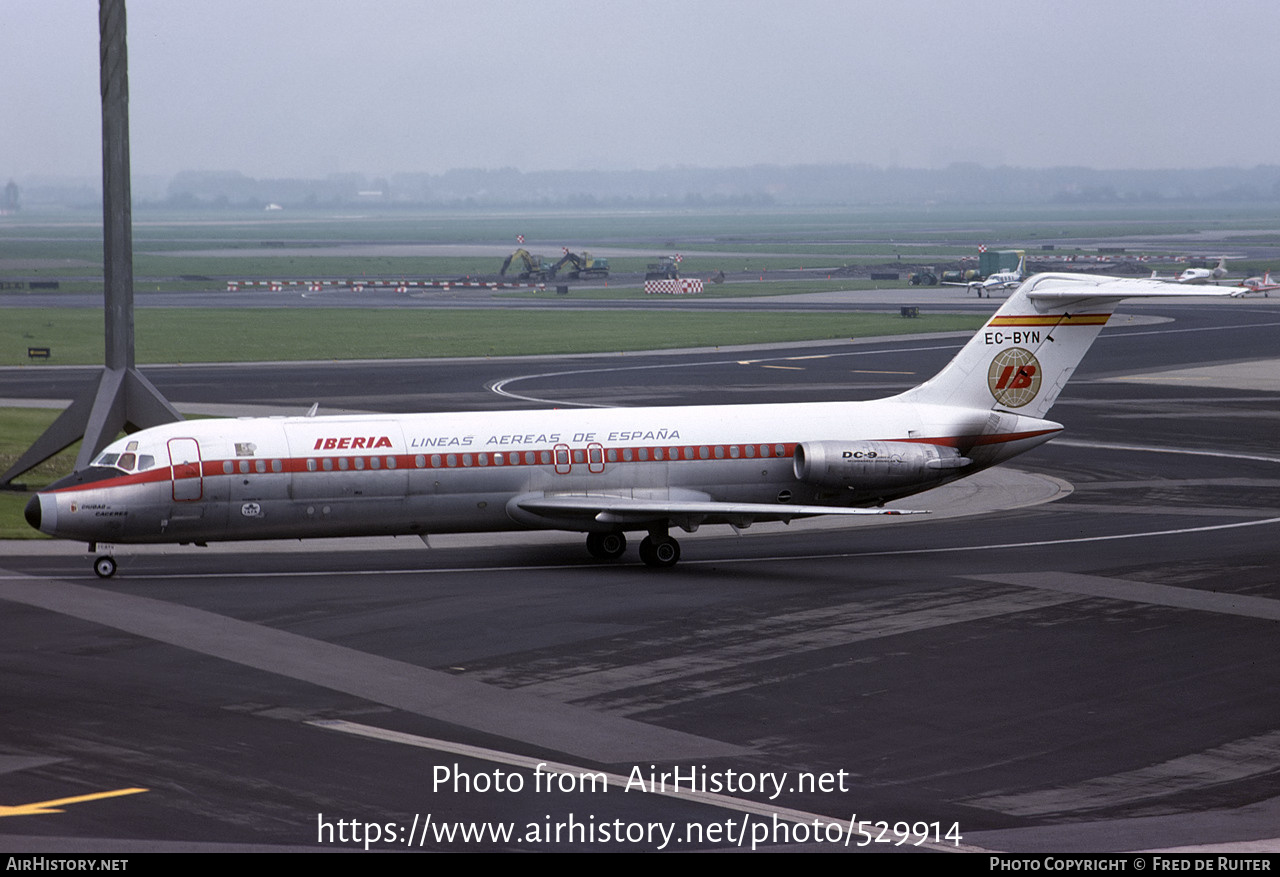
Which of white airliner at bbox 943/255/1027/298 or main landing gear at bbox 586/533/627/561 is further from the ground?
white airliner at bbox 943/255/1027/298

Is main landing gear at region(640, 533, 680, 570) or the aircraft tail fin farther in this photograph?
the aircraft tail fin

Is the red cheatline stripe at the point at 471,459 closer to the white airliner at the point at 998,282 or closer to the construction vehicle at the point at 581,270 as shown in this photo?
the white airliner at the point at 998,282

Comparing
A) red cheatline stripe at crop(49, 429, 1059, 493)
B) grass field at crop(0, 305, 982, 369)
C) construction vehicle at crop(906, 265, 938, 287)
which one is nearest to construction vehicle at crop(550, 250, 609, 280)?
construction vehicle at crop(906, 265, 938, 287)

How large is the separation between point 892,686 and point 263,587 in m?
13.3

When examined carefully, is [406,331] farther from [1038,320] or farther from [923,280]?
[1038,320]

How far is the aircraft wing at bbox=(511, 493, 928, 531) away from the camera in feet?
102

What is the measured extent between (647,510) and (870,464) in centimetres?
516

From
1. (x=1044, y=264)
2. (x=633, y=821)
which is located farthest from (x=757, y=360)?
(x=1044, y=264)

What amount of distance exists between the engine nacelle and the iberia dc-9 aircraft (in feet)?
0.13

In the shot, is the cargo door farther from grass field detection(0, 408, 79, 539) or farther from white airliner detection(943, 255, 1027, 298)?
white airliner detection(943, 255, 1027, 298)

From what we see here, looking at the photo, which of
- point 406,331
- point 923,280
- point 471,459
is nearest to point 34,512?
point 471,459

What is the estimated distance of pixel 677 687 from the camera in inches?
886

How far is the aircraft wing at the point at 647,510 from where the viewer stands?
31.2 m

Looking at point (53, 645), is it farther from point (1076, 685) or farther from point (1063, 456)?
point (1063, 456)
